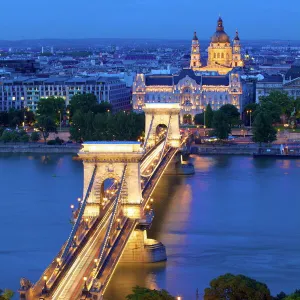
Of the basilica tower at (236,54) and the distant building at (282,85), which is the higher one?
the basilica tower at (236,54)

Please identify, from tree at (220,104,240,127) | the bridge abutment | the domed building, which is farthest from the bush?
the domed building

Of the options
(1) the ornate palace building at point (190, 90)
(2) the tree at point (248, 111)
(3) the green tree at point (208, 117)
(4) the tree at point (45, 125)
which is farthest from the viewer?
(1) the ornate palace building at point (190, 90)

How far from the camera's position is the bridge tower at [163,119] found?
23.6m

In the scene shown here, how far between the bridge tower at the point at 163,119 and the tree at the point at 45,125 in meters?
4.22

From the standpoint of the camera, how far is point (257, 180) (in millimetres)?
20141

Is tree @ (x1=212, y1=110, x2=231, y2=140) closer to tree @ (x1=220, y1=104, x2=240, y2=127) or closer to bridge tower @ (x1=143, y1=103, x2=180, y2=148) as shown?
tree @ (x1=220, y1=104, x2=240, y2=127)

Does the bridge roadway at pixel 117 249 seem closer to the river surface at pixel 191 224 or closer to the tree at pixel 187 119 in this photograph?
the river surface at pixel 191 224

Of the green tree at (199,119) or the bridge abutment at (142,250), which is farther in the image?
the green tree at (199,119)

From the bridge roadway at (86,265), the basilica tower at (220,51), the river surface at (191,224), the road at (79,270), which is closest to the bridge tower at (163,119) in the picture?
the river surface at (191,224)

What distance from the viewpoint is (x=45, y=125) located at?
27.4m

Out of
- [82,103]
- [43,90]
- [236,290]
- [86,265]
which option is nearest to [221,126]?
[82,103]

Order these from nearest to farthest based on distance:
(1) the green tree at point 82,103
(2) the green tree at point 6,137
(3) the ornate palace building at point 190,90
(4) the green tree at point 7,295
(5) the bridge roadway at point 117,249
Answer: (4) the green tree at point 7,295
(5) the bridge roadway at point 117,249
(2) the green tree at point 6,137
(1) the green tree at point 82,103
(3) the ornate palace building at point 190,90

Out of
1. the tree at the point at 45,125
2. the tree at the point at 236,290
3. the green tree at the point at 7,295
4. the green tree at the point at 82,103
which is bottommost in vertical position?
the tree at the point at 45,125

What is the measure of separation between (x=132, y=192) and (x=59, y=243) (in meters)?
1.07
